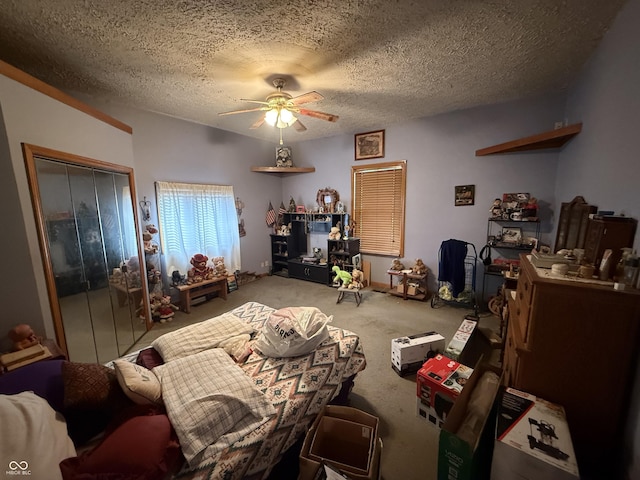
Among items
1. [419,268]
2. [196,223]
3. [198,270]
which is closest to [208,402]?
[198,270]

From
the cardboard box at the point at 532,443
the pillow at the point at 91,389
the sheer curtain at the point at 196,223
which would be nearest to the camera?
the cardboard box at the point at 532,443

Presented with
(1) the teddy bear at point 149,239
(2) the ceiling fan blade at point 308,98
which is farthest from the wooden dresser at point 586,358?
(1) the teddy bear at point 149,239

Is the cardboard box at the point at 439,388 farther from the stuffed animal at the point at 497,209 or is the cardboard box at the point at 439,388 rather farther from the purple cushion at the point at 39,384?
the stuffed animal at the point at 497,209

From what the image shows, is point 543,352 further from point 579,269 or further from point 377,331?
point 377,331

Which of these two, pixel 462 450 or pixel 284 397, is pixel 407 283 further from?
pixel 284 397

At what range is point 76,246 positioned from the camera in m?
2.11

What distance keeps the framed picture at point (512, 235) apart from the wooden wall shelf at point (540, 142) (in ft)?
3.39

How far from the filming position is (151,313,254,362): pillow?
1.70 m

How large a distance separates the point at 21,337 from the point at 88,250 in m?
0.80

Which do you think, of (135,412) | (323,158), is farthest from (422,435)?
(323,158)

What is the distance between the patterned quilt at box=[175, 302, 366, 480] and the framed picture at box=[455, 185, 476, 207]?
2.88 metres

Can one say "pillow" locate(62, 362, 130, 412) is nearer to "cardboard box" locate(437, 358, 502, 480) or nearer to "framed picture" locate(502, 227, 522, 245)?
"cardboard box" locate(437, 358, 502, 480)

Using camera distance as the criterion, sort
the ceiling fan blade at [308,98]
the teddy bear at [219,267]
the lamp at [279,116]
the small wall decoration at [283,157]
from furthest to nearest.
→ the small wall decoration at [283,157], the teddy bear at [219,267], the lamp at [279,116], the ceiling fan blade at [308,98]

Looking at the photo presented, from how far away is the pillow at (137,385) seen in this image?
121cm
